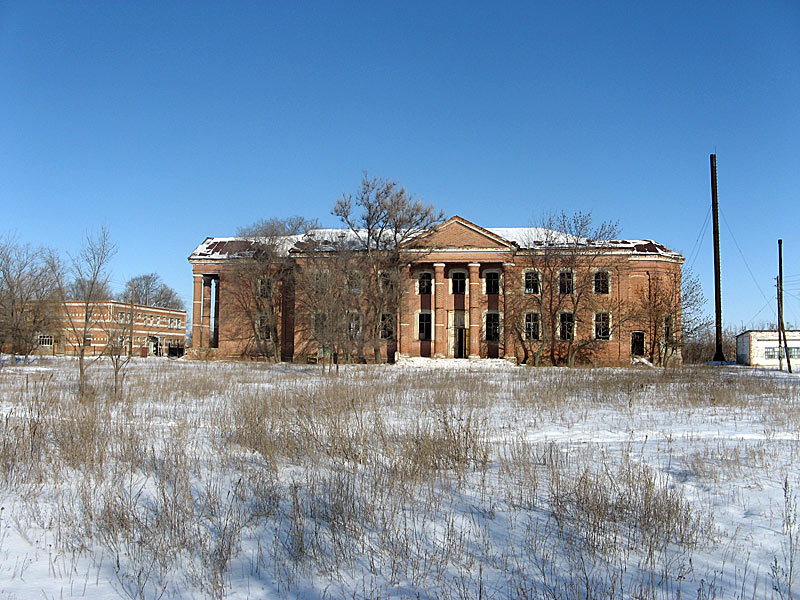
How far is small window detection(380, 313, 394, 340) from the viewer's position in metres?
40.6

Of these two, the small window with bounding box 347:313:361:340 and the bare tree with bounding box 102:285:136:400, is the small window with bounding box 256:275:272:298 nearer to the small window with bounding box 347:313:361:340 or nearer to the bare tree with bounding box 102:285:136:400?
the small window with bounding box 347:313:361:340

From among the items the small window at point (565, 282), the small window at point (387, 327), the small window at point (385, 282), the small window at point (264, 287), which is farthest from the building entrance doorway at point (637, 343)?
the small window at point (264, 287)

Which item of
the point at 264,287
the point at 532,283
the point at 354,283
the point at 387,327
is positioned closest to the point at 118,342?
the point at 354,283

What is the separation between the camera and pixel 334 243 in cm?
4103

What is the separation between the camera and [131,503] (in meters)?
5.50

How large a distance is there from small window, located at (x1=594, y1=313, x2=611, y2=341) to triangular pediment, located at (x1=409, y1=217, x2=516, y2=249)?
789cm

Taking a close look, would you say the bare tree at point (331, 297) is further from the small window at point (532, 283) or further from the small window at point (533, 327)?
the small window at point (532, 283)

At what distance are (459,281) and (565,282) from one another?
7408 mm

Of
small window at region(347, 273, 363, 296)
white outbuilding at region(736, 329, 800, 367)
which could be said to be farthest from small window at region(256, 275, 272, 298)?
white outbuilding at region(736, 329, 800, 367)

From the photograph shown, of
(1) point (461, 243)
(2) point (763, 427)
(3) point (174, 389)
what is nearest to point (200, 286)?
(1) point (461, 243)

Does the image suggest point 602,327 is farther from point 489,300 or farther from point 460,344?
point 460,344

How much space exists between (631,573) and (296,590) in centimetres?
236

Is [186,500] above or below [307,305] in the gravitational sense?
below

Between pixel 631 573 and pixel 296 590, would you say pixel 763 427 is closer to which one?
pixel 631 573
